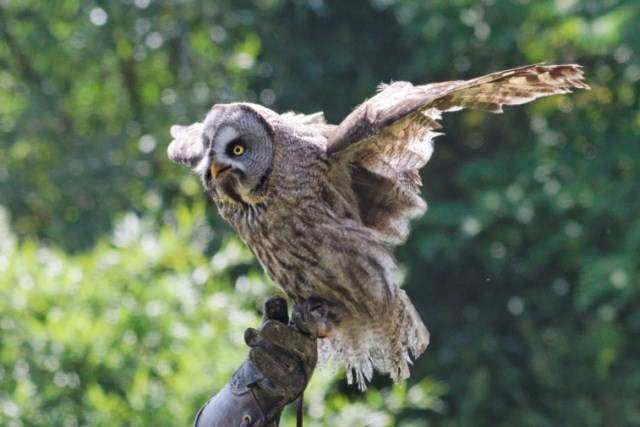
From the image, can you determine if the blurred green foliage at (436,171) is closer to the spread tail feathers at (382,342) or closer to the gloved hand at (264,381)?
the spread tail feathers at (382,342)

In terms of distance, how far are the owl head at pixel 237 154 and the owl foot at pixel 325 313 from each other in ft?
1.11

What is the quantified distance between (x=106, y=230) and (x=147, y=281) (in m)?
3.22

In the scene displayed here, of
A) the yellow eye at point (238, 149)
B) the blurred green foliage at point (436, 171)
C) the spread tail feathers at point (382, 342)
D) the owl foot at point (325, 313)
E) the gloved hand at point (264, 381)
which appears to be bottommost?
the blurred green foliage at point (436, 171)

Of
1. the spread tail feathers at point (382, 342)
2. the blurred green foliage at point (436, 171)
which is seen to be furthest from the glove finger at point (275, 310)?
the blurred green foliage at point (436, 171)

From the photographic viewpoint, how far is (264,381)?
122 inches

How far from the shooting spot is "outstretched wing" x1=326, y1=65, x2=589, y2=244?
3.19 m

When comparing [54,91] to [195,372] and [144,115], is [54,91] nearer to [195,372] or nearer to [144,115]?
[144,115]

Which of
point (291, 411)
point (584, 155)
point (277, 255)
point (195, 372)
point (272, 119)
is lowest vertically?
point (584, 155)

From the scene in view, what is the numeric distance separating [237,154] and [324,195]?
0.27 metres

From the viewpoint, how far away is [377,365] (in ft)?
13.0

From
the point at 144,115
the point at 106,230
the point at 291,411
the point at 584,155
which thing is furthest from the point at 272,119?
the point at 144,115

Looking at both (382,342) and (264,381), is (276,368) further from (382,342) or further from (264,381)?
(382,342)

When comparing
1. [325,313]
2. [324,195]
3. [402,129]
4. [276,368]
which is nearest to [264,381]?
[276,368]

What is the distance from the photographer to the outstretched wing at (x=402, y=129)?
3188mm
